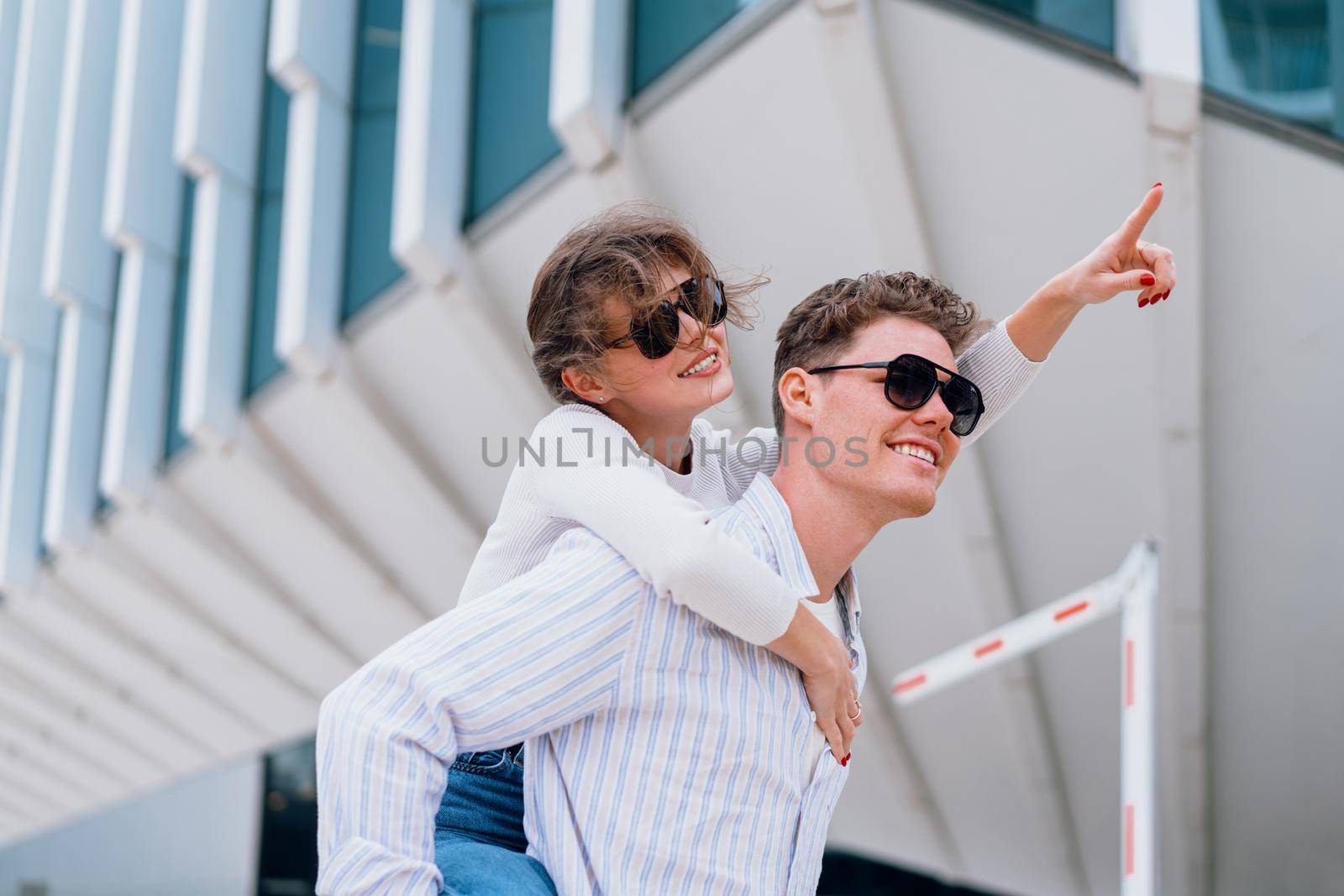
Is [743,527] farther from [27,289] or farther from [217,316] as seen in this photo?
[27,289]

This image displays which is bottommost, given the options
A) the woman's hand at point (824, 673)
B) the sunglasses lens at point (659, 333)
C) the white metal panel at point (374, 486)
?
the woman's hand at point (824, 673)

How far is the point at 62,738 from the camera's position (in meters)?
18.5

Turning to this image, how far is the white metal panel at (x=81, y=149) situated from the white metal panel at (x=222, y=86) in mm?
2470

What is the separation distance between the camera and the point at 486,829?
2027mm

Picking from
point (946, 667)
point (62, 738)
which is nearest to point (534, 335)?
point (946, 667)

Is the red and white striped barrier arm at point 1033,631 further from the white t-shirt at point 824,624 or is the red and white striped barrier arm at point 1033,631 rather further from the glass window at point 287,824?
the glass window at point 287,824

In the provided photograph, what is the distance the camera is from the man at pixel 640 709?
1644mm

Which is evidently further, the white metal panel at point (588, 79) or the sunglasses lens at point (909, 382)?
the white metal panel at point (588, 79)

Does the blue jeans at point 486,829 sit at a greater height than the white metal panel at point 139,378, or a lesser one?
lesser

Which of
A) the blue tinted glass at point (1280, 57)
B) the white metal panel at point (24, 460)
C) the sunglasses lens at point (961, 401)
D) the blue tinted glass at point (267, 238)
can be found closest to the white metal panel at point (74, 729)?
the white metal panel at point (24, 460)

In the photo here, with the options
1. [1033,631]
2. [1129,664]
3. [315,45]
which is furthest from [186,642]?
[1129,664]

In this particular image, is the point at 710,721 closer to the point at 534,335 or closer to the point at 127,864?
the point at 534,335

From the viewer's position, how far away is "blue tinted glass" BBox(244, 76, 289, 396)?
10062 millimetres

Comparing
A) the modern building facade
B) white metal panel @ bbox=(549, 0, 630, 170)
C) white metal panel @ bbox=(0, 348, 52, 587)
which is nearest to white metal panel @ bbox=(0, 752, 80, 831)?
white metal panel @ bbox=(0, 348, 52, 587)
